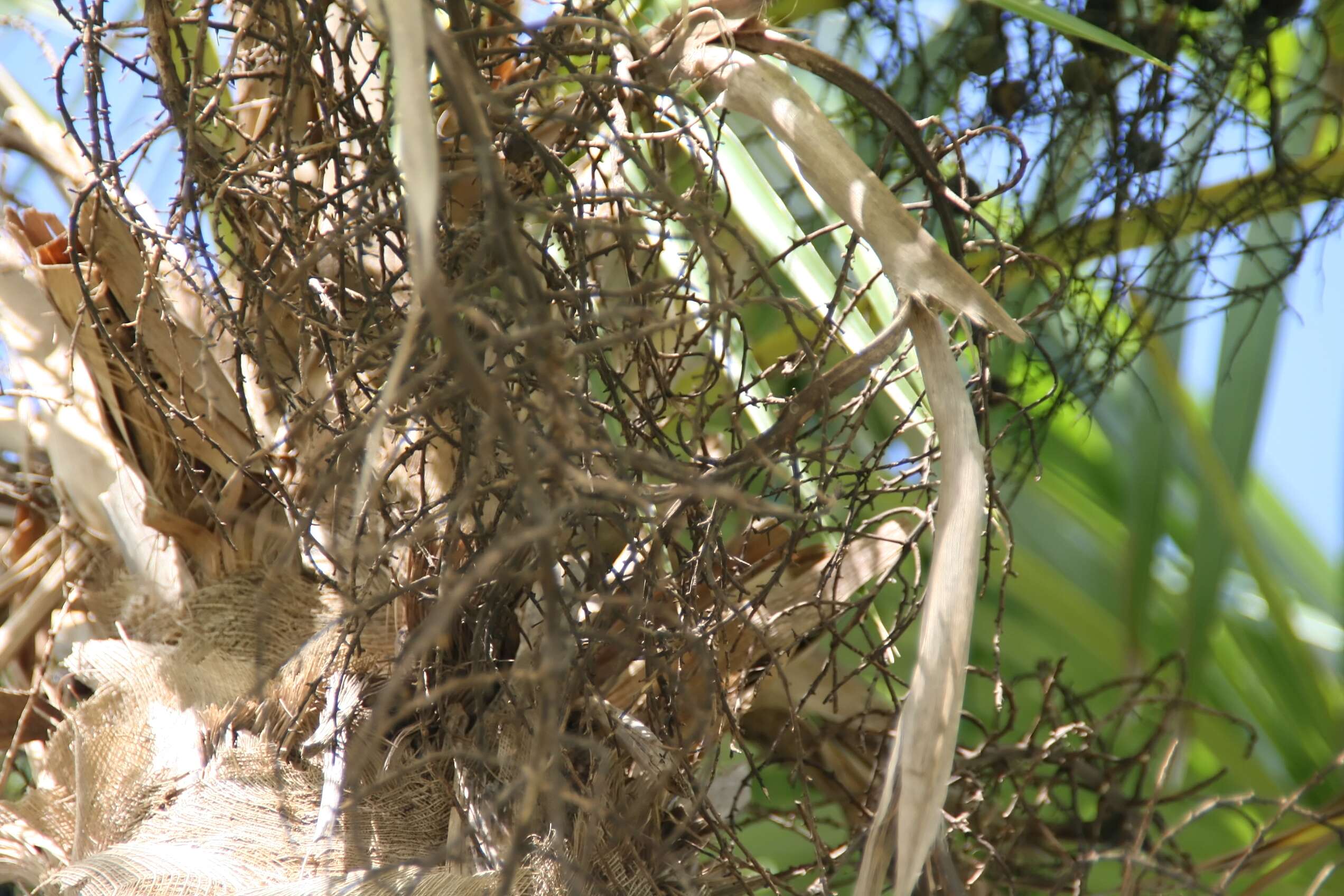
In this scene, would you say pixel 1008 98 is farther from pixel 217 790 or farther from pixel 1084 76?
pixel 217 790

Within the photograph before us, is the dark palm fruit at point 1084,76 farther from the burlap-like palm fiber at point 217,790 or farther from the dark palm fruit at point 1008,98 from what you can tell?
the burlap-like palm fiber at point 217,790

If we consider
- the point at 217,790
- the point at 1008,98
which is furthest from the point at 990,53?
the point at 217,790

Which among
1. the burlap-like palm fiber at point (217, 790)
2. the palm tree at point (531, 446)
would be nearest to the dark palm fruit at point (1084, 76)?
the palm tree at point (531, 446)

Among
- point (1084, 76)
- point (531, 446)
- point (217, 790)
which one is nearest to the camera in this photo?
point (531, 446)

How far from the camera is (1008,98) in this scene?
741 millimetres

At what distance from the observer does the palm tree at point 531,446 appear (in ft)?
0.94

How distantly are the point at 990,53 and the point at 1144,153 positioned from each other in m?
0.12

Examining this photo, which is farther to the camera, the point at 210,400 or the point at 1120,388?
the point at 1120,388

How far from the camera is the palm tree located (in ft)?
0.94

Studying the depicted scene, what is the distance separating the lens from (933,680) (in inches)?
11.3

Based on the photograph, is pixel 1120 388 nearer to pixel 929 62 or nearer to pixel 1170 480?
pixel 1170 480

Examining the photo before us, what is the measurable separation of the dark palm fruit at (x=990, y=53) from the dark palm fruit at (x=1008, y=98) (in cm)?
2

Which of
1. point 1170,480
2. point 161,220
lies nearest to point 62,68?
point 161,220

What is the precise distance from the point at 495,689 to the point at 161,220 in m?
0.30
